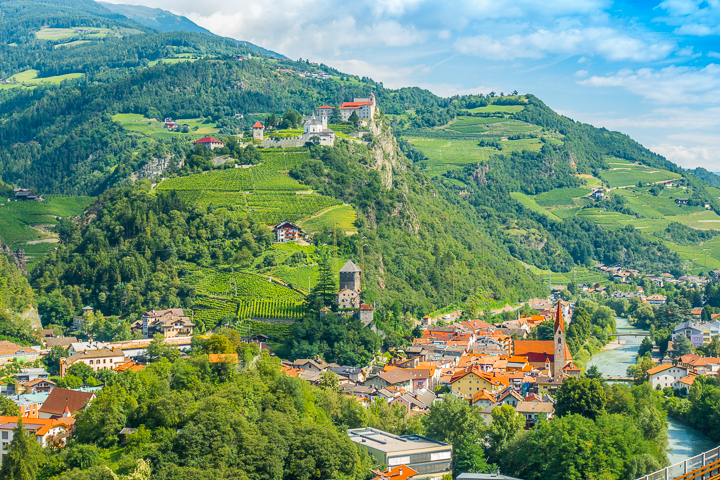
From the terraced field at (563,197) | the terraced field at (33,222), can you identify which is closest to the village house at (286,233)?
the terraced field at (33,222)

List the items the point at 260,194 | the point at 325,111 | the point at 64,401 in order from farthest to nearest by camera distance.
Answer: the point at 325,111, the point at 260,194, the point at 64,401

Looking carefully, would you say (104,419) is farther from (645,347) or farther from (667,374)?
(645,347)

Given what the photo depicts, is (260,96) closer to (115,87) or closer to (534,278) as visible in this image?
(115,87)

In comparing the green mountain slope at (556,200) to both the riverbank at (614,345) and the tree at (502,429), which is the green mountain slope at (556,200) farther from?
the tree at (502,429)

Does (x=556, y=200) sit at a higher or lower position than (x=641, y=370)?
higher

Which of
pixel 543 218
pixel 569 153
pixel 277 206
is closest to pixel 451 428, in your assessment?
pixel 277 206

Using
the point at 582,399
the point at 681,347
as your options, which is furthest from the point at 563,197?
the point at 582,399
